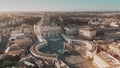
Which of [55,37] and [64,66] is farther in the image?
[55,37]

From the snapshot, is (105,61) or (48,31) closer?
(105,61)

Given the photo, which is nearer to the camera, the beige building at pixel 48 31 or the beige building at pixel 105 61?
the beige building at pixel 105 61

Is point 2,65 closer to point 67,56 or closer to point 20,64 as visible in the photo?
point 20,64

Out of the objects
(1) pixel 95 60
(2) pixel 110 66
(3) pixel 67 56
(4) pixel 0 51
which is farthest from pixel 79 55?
(4) pixel 0 51

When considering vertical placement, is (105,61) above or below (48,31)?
below

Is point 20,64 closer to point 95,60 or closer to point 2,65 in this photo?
point 2,65

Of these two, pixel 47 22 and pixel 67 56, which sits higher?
pixel 47 22

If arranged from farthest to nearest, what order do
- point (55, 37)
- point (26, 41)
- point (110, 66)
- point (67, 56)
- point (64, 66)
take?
point (55, 37) → point (26, 41) → point (67, 56) → point (64, 66) → point (110, 66)

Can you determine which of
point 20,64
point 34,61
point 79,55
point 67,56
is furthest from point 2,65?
point 79,55

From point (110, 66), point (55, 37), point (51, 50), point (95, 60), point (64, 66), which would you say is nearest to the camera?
point (110, 66)

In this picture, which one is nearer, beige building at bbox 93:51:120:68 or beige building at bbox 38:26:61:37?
beige building at bbox 93:51:120:68
